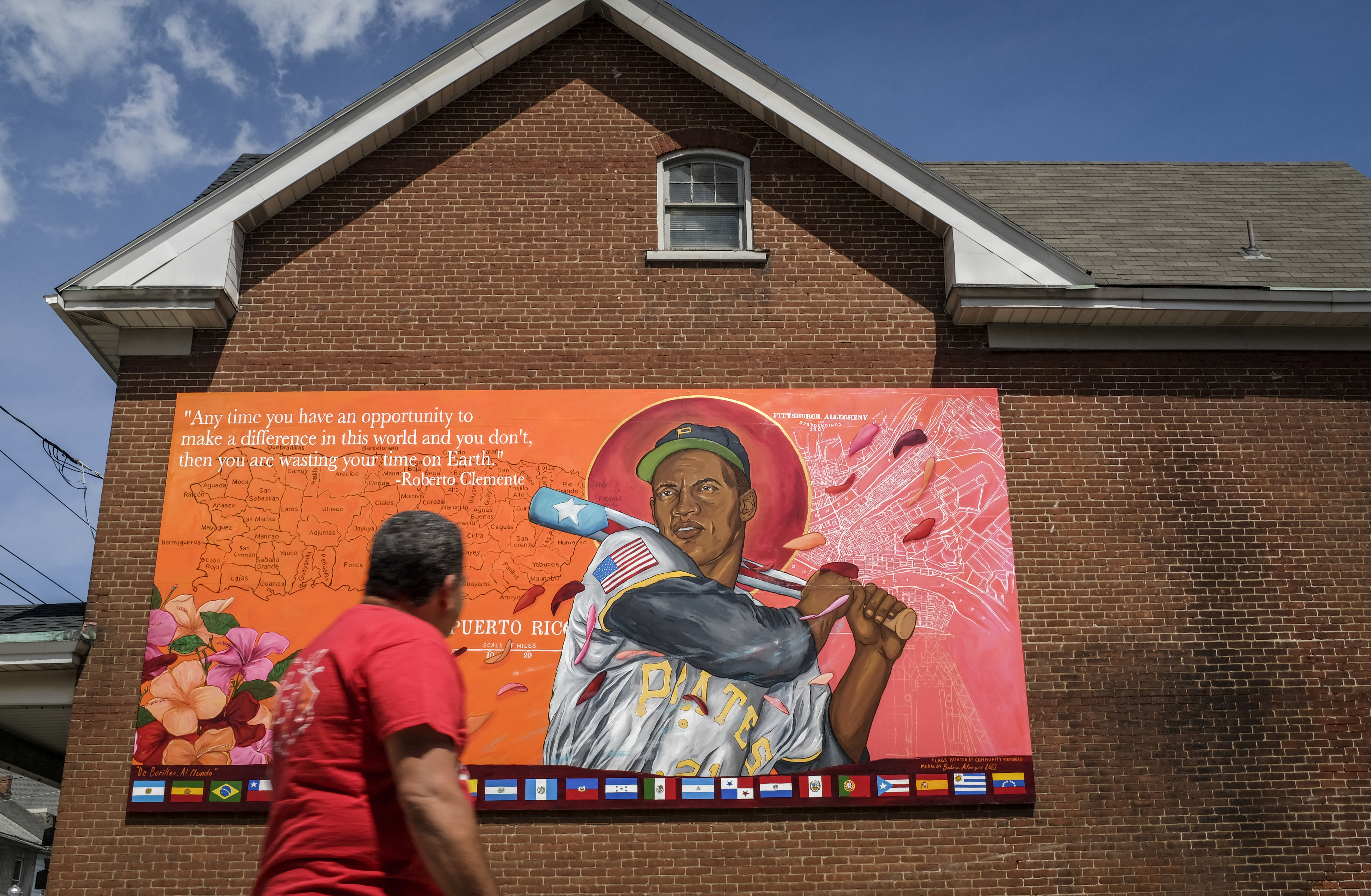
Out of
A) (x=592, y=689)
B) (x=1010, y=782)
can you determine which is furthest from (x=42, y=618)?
(x=1010, y=782)

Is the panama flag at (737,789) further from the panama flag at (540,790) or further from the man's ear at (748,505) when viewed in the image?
the man's ear at (748,505)

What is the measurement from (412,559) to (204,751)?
7.95 metres

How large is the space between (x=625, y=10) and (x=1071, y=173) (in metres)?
6.45

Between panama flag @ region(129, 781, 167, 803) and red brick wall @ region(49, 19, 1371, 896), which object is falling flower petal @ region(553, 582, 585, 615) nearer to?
red brick wall @ region(49, 19, 1371, 896)

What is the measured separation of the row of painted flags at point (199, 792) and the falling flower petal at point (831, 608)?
5082mm

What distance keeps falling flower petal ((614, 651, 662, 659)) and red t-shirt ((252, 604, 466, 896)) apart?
24.0 ft

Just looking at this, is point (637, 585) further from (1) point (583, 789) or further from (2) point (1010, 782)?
(2) point (1010, 782)

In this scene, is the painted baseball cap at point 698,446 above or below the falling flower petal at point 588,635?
above

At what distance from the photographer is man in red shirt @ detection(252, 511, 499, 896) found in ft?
8.14

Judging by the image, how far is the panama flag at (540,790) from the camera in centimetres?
962


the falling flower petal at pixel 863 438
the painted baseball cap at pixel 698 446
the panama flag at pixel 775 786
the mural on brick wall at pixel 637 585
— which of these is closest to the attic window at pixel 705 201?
the mural on brick wall at pixel 637 585

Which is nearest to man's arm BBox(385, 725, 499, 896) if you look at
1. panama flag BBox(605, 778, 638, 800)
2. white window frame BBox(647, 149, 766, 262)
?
panama flag BBox(605, 778, 638, 800)

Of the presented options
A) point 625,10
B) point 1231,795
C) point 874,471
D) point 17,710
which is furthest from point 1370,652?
point 17,710

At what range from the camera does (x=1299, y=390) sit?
1127 cm
